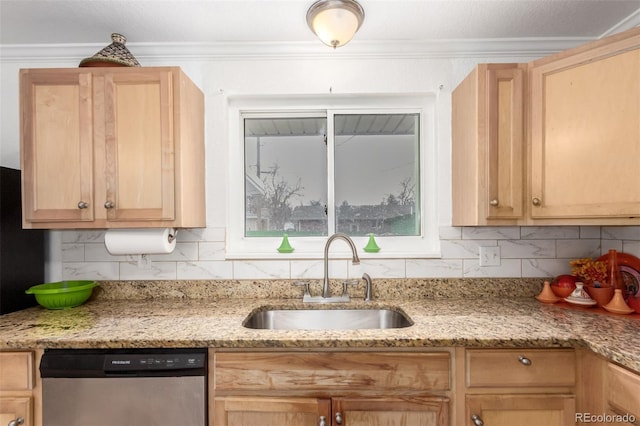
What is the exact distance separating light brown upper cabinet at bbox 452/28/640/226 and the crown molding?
388mm

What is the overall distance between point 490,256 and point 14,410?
2.28m

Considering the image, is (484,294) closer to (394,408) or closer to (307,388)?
(394,408)

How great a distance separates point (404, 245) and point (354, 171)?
54cm

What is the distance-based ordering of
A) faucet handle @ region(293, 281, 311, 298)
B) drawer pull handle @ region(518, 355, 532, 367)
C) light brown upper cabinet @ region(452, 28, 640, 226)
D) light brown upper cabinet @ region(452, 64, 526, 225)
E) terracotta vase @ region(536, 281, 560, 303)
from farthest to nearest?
1. faucet handle @ region(293, 281, 311, 298)
2. terracotta vase @ region(536, 281, 560, 303)
3. light brown upper cabinet @ region(452, 64, 526, 225)
4. light brown upper cabinet @ region(452, 28, 640, 226)
5. drawer pull handle @ region(518, 355, 532, 367)

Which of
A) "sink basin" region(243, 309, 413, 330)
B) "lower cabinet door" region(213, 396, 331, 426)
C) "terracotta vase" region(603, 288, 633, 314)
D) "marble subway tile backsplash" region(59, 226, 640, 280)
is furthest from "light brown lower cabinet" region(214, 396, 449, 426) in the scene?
"terracotta vase" region(603, 288, 633, 314)

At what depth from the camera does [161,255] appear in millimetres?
1823

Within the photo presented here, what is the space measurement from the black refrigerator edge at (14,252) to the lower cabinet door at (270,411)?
49.6 inches

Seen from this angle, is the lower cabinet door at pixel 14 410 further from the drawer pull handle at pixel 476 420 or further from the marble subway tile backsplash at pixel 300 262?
the drawer pull handle at pixel 476 420

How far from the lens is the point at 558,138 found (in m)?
1.42

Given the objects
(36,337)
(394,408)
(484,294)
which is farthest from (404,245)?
(36,337)

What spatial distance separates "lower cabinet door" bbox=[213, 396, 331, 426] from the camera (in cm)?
119

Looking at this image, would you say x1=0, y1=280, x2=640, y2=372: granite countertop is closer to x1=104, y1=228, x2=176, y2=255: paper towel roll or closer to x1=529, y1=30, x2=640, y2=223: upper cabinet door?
x1=104, y1=228, x2=176, y2=255: paper towel roll

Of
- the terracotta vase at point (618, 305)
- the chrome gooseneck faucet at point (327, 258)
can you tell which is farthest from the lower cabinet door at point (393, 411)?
the terracotta vase at point (618, 305)

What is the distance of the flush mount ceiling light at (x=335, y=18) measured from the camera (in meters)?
1.39
